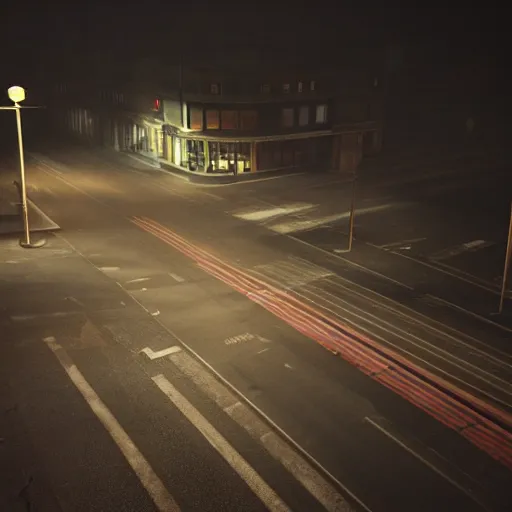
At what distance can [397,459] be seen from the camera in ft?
35.9

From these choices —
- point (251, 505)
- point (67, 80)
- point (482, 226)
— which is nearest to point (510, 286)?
point (482, 226)

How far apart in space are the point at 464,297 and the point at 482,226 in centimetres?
1106

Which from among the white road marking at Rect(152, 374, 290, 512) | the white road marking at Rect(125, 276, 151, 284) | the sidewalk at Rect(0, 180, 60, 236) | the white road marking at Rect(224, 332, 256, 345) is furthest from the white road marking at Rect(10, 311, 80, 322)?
the sidewalk at Rect(0, 180, 60, 236)

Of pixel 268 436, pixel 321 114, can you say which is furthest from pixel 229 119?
pixel 268 436

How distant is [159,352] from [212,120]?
92.0ft

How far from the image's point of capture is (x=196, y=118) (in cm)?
3956

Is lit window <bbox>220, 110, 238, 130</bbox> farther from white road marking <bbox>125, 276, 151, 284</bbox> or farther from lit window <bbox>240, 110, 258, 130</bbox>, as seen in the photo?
white road marking <bbox>125, 276, 151, 284</bbox>

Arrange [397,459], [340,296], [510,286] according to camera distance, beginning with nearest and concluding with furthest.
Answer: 1. [397,459]
2. [340,296]
3. [510,286]

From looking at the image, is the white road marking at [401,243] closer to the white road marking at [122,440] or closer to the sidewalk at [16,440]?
the sidewalk at [16,440]

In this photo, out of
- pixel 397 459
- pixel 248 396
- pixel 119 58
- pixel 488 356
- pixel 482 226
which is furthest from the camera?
pixel 119 58

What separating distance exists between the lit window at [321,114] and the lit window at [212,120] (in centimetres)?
850

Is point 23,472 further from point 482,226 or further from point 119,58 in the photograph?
point 119,58

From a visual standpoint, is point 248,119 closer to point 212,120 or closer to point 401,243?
point 212,120

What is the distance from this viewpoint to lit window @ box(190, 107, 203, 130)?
3941cm
